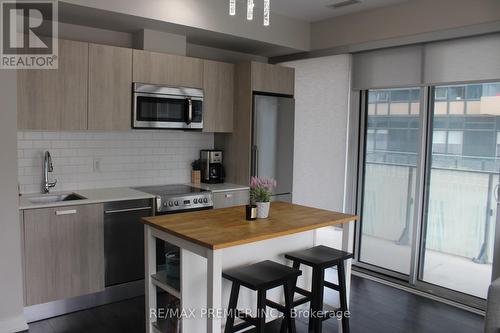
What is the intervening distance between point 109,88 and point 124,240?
1.43 meters

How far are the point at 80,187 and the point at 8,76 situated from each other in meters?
1.37

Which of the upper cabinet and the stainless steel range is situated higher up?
the upper cabinet

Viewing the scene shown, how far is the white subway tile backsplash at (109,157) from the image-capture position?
391 cm

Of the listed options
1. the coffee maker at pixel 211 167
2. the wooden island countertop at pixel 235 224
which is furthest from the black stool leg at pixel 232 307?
the coffee maker at pixel 211 167

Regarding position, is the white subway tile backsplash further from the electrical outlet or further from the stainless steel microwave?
the stainless steel microwave

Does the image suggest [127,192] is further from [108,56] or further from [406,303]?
[406,303]

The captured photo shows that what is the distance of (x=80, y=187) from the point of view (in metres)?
4.20

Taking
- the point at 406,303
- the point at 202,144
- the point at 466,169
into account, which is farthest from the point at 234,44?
the point at 406,303

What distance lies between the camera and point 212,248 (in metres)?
2.34

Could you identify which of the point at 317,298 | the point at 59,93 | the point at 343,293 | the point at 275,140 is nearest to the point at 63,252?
the point at 59,93

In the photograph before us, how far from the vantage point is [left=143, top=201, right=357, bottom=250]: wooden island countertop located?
8.18ft

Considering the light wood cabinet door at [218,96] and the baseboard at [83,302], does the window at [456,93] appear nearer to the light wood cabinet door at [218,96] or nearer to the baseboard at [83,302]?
the light wood cabinet door at [218,96]

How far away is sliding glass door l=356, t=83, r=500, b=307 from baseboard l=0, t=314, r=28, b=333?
350 cm

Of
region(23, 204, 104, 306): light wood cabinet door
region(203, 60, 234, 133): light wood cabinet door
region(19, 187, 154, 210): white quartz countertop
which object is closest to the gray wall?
region(203, 60, 234, 133): light wood cabinet door
